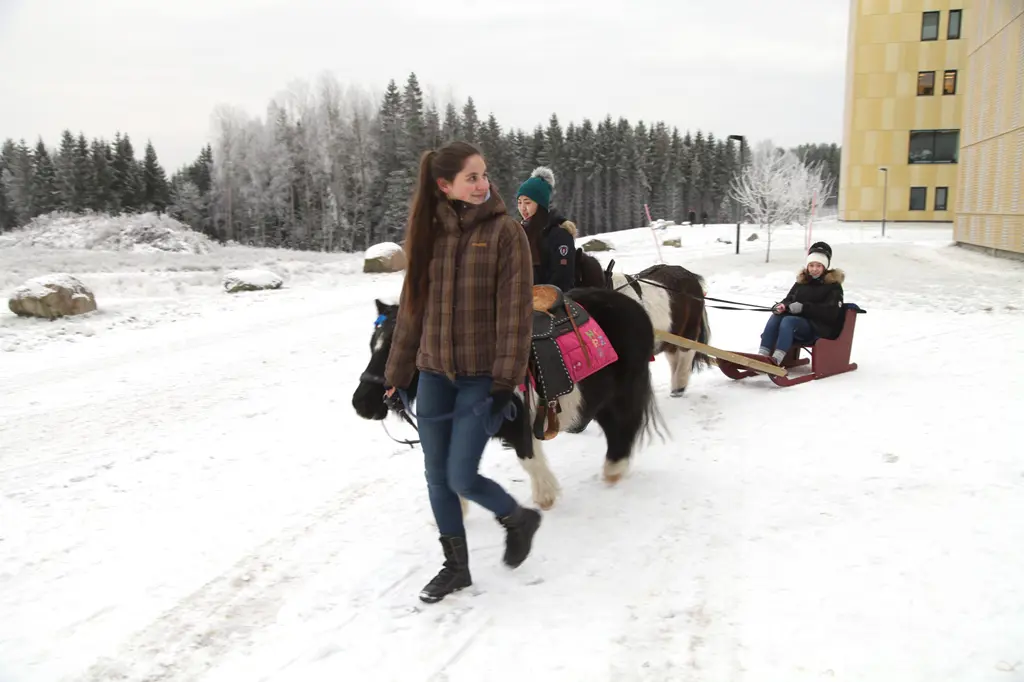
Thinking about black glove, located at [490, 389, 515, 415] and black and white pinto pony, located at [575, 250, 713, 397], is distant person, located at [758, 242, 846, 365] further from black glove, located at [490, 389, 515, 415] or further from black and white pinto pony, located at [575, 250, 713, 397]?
black glove, located at [490, 389, 515, 415]

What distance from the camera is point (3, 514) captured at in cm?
428

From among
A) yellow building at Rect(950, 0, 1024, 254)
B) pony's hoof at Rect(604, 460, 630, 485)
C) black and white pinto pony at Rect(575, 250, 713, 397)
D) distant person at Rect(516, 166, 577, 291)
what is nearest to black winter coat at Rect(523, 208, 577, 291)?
distant person at Rect(516, 166, 577, 291)

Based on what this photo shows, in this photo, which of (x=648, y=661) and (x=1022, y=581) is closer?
(x=648, y=661)

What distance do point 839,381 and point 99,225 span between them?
44.2 meters

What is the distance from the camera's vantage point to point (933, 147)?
130ft

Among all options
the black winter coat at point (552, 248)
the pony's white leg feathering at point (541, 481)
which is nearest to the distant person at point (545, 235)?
the black winter coat at point (552, 248)

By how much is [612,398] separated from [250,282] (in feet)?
48.4

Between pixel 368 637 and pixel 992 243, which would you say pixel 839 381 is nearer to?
pixel 368 637

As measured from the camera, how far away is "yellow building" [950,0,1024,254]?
19.5 meters

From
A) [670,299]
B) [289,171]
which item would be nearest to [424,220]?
[670,299]

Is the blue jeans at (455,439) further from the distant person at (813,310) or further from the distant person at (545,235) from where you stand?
the distant person at (813,310)

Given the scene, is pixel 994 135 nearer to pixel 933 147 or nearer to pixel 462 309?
pixel 933 147

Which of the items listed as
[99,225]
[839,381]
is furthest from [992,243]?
[99,225]

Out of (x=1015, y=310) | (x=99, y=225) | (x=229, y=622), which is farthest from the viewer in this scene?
(x=99, y=225)
